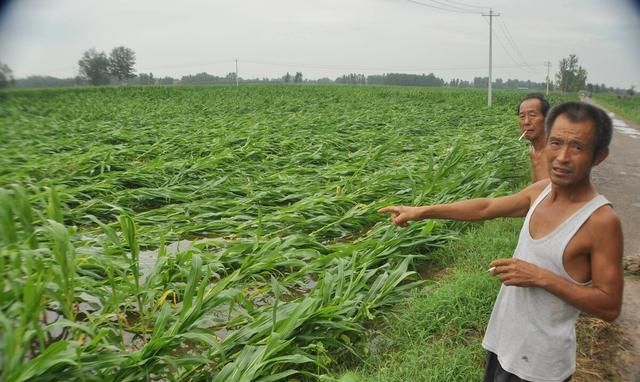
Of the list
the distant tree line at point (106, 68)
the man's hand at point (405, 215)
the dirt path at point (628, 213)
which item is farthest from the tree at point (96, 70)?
the dirt path at point (628, 213)

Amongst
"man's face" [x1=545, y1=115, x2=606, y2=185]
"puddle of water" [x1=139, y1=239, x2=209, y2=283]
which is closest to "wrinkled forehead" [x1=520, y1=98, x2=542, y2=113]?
"man's face" [x1=545, y1=115, x2=606, y2=185]

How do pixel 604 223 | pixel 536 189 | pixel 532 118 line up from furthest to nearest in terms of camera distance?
pixel 532 118
pixel 536 189
pixel 604 223

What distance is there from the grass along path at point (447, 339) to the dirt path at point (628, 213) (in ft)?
0.25

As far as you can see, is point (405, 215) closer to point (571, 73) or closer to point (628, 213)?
point (628, 213)

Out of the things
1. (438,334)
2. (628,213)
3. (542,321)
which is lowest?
(438,334)

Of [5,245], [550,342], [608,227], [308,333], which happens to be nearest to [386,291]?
[308,333]

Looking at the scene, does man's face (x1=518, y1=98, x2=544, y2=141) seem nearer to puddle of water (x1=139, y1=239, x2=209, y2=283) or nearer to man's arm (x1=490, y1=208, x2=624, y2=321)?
man's arm (x1=490, y1=208, x2=624, y2=321)

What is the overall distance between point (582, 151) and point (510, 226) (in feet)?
9.08

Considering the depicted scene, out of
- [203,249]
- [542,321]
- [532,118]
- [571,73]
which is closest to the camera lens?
[542,321]

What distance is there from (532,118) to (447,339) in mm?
1245

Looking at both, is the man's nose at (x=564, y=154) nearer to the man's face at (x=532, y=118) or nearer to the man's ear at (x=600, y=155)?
the man's ear at (x=600, y=155)

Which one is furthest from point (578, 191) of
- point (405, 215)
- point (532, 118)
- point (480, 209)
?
point (532, 118)

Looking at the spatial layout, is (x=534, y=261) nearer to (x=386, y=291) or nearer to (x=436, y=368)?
(x=436, y=368)

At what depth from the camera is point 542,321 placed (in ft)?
4.11
